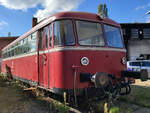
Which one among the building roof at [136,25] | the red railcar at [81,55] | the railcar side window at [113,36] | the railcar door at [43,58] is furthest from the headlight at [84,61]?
the building roof at [136,25]

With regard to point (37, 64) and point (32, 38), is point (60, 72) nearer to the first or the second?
point (37, 64)

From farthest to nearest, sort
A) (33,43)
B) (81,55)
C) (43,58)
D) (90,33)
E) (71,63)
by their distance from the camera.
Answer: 1. (33,43)
2. (43,58)
3. (90,33)
4. (81,55)
5. (71,63)

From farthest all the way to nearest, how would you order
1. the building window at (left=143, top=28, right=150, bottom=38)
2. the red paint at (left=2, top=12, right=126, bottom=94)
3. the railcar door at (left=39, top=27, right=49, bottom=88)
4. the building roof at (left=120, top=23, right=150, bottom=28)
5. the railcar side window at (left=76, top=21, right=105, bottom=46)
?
the building window at (left=143, top=28, right=150, bottom=38) → the building roof at (left=120, top=23, right=150, bottom=28) → the railcar door at (left=39, top=27, right=49, bottom=88) → the railcar side window at (left=76, top=21, right=105, bottom=46) → the red paint at (left=2, top=12, right=126, bottom=94)

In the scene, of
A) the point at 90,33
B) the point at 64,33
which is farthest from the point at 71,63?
the point at 90,33

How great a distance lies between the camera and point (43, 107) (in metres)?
4.88

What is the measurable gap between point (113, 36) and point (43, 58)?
246cm

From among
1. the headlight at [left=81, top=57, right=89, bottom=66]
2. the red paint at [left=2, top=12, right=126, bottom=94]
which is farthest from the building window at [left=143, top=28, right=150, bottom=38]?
the headlight at [left=81, top=57, right=89, bottom=66]

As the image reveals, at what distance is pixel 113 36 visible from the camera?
527 cm

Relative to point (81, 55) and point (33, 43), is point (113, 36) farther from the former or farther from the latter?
point (33, 43)

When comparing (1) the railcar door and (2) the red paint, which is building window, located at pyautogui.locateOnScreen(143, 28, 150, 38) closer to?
(2) the red paint

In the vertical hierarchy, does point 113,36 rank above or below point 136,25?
below

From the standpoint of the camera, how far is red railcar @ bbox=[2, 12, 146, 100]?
4.15 metres

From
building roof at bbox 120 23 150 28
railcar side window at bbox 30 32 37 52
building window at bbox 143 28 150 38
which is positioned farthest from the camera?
building window at bbox 143 28 150 38

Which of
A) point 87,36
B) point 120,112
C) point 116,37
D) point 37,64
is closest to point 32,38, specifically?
point 37,64
